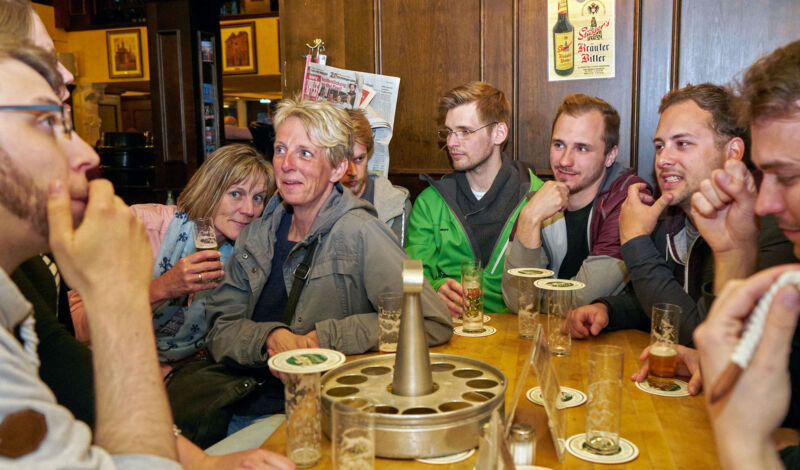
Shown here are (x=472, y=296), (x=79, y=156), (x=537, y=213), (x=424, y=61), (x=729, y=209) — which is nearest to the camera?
(x=79, y=156)

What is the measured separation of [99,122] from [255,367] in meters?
8.44

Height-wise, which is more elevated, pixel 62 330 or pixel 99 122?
pixel 99 122

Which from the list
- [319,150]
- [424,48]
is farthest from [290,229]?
[424,48]

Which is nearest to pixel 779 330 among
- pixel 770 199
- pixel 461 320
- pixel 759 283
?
pixel 759 283

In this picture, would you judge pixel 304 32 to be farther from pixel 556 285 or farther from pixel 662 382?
pixel 662 382

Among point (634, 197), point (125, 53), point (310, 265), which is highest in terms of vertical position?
point (125, 53)

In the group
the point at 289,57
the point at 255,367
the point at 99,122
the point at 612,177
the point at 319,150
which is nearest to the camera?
the point at 255,367

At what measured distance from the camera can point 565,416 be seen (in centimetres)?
136

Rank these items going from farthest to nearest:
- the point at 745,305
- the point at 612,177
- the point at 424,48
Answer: the point at 424,48
the point at 612,177
the point at 745,305

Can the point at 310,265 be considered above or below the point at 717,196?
below

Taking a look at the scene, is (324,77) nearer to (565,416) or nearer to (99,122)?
(565,416)

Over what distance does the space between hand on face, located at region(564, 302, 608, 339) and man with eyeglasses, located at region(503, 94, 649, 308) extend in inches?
18.4

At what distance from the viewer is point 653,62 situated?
347cm

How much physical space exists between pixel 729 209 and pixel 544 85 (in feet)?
7.14
